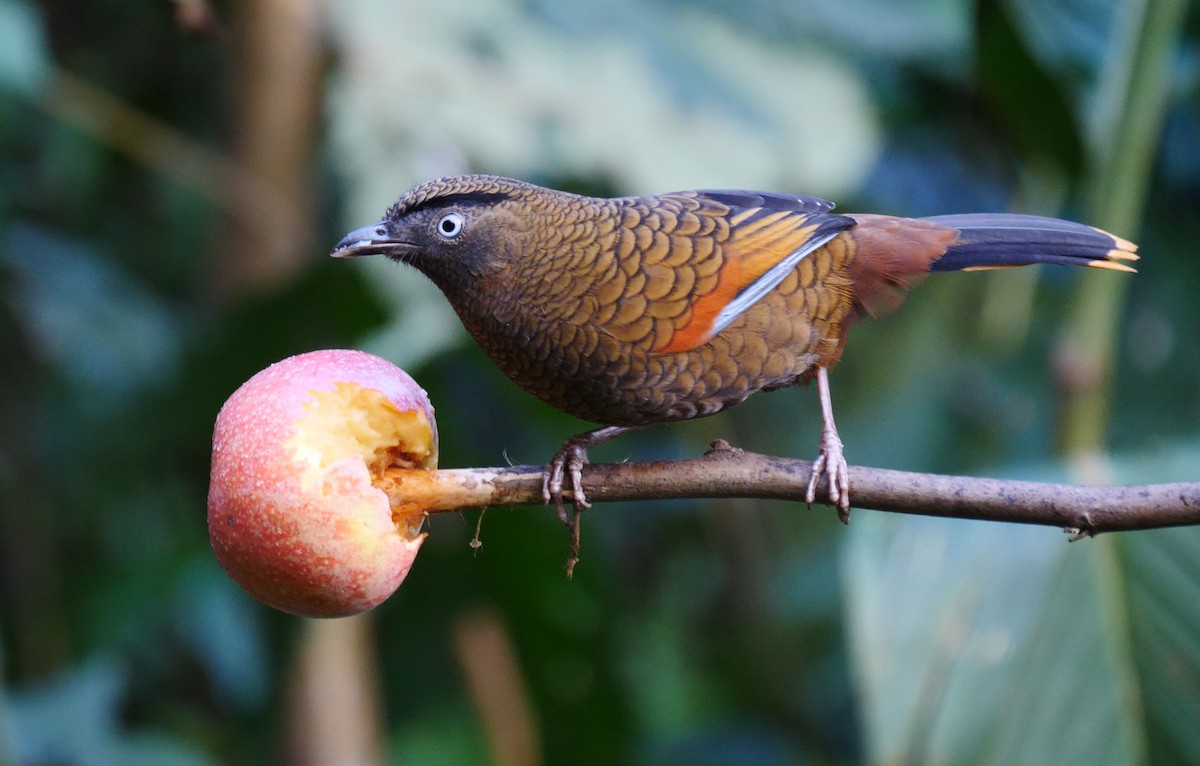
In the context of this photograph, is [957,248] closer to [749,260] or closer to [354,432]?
[749,260]

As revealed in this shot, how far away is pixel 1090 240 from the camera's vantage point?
2.03 meters

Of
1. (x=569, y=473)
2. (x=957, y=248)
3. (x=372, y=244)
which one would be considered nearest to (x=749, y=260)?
(x=957, y=248)

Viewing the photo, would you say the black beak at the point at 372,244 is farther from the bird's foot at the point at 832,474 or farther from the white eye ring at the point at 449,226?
the bird's foot at the point at 832,474

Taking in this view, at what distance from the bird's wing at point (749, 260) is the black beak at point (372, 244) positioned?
0.45 m

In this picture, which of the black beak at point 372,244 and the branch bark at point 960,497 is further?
the black beak at point 372,244

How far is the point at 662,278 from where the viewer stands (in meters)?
1.98

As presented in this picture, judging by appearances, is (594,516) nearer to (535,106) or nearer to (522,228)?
(535,106)

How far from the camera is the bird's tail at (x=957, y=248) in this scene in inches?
79.5

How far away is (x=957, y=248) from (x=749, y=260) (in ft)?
1.36

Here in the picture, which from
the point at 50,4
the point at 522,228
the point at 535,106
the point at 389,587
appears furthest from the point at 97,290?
the point at 389,587

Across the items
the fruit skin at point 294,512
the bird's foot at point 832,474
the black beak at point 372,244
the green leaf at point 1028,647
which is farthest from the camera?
the green leaf at point 1028,647

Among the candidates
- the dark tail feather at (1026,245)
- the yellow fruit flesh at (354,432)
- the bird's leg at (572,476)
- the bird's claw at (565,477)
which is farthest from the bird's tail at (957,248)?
the yellow fruit flesh at (354,432)

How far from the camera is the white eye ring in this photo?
185 cm

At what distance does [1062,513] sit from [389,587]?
88 centimetres
